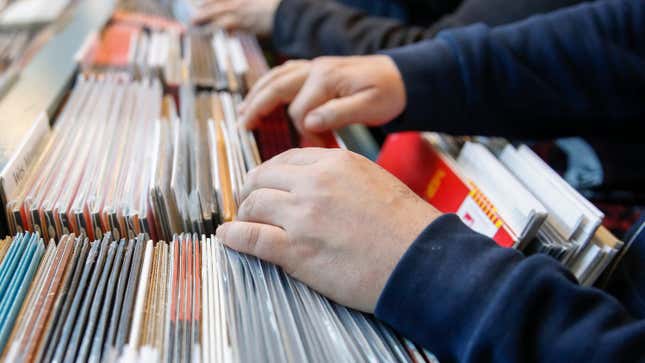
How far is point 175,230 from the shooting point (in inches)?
24.3

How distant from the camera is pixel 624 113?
982mm

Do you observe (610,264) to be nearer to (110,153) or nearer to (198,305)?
(198,305)

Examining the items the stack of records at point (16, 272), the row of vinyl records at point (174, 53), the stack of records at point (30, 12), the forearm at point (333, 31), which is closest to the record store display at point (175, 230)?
the stack of records at point (16, 272)

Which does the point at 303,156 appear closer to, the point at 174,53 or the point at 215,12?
Result: the point at 174,53

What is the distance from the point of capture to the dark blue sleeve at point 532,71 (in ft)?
2.95

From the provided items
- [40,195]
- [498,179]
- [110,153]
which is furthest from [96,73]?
[498,179]

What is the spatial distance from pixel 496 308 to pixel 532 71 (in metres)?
0.64

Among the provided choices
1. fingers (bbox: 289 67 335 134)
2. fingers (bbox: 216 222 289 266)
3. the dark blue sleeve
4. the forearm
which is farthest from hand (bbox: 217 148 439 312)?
the forearm

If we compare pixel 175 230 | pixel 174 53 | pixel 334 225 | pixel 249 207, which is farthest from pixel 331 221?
pixel 174 53

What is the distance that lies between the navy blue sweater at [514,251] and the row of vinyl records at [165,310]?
2.7 inches

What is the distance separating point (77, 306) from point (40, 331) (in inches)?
1.5

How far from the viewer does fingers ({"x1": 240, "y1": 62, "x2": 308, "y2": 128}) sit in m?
0.85

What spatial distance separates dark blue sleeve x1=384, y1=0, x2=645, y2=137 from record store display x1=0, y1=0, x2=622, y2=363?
85 mm

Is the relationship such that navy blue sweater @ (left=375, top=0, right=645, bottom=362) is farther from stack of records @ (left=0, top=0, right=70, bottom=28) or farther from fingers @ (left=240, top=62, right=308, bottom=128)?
stack of records @ (left=0, top=0, right=70, bottom=28)
